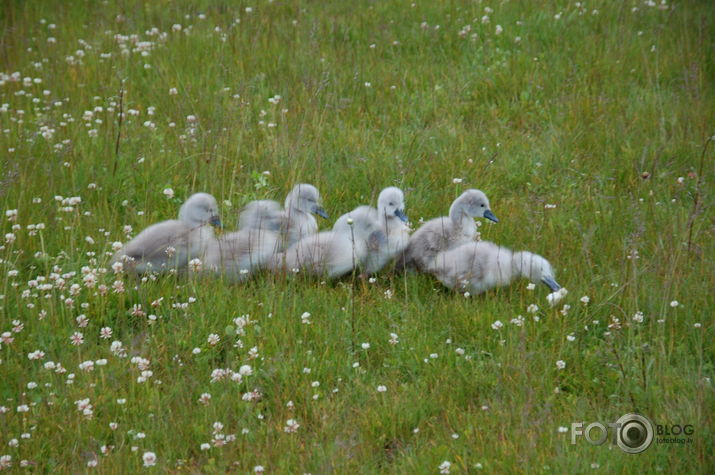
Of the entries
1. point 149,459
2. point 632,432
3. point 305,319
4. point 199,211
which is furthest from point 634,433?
point 199,211

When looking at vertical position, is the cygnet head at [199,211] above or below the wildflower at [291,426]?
above

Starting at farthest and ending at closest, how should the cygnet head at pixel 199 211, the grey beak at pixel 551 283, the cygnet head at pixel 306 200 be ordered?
1. the cygnet head at pixel 306 200
2. the cygnet head at pixel 199 211
3. the grey beak at pixel 551 283

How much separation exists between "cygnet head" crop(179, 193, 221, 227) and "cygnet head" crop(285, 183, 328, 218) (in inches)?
22.3

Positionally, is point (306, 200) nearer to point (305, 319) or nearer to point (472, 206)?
point (472, 206)

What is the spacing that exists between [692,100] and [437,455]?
16.6 feet

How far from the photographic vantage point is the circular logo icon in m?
3.95

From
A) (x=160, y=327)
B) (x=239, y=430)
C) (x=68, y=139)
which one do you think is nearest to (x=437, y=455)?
(x=239, y=430)

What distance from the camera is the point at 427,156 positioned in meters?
7.21

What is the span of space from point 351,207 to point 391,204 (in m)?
0.63

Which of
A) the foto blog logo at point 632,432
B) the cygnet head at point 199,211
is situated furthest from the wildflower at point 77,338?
the foto blog logo at point 632,432

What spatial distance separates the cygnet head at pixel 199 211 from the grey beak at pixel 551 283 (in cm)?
232

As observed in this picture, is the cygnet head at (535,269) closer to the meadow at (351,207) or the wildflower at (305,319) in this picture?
the meadow at (351,207)

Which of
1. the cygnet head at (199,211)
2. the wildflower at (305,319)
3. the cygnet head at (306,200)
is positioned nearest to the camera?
the wildflower at (305,319)

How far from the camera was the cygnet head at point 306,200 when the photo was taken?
6.17 m
